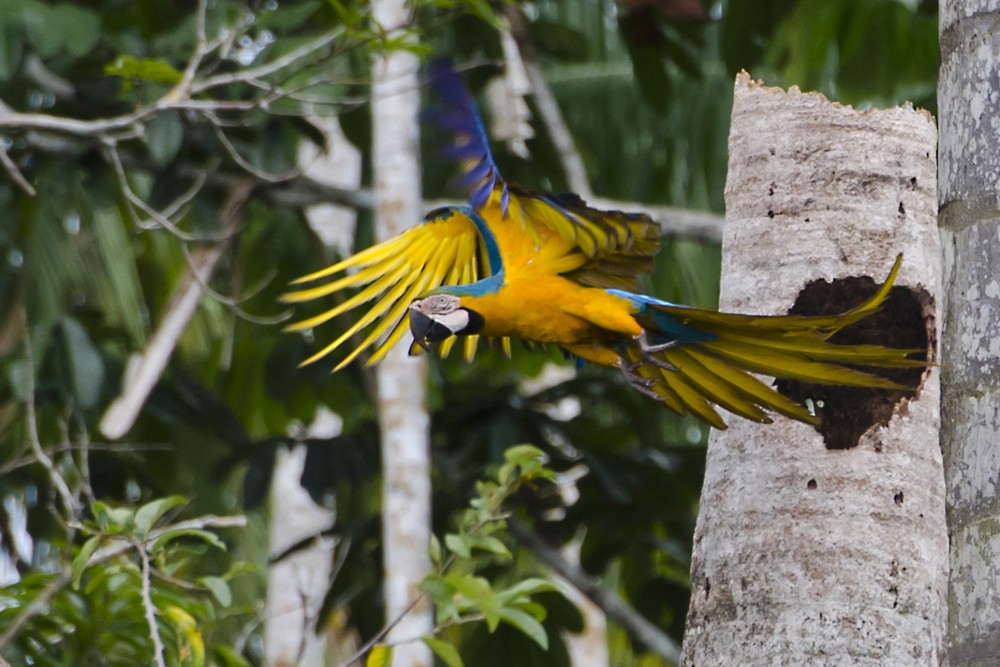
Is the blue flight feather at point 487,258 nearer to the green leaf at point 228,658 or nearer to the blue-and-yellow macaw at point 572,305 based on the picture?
the blue-and-yellow macaw at point 572,305

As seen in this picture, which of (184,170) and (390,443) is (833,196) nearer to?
(390,443)

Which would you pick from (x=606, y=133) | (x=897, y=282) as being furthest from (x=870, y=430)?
(x=606, y=133)

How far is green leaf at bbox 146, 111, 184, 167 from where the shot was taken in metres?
5.12

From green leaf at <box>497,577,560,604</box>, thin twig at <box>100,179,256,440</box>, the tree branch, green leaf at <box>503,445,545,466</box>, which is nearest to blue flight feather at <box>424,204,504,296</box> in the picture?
green leaf at <box>503,445,545,466</box>

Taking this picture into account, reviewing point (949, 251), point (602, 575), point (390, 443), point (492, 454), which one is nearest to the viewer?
point (949, 251)

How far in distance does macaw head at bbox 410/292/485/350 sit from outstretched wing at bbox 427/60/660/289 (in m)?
0.20

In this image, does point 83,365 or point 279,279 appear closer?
point 83,365

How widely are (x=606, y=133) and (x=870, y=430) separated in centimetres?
497

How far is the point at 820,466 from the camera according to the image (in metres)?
2.30

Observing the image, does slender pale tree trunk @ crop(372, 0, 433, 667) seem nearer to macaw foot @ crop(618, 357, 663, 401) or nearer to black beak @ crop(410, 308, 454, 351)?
macaw foot @ crop(618, 357, 663, 401)

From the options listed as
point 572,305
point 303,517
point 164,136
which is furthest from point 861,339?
point 303,517

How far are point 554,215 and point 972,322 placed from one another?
860 mm

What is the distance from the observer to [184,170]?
5.50m

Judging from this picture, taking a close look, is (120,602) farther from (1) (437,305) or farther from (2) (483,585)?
(1) (437,305)
